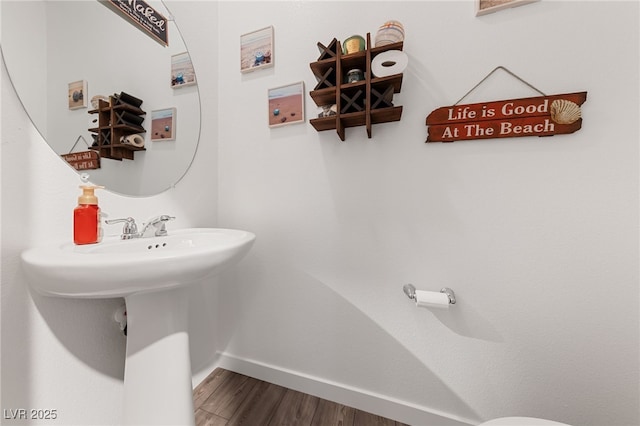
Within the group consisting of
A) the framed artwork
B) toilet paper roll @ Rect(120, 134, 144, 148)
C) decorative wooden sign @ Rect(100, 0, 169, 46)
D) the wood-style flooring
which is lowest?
the wood-style flooring

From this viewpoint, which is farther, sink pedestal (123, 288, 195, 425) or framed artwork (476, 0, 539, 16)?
framed artwork (476, 0, 539, 16)

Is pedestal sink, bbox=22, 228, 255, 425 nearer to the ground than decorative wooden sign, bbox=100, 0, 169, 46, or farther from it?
nearer to the ground

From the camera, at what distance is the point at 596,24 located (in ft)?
2.39

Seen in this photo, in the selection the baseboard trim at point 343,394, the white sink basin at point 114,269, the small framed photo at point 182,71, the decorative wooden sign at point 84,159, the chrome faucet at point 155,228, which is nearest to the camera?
the white sink basin at point 114,269

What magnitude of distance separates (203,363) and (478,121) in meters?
1.55

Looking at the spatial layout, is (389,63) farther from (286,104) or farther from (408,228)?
(408,228)

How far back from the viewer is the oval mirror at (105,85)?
619 millimetres

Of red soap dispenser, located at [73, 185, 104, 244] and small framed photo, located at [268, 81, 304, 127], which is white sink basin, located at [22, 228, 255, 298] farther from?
small framed photo, located at [268, 81, 304, 127]

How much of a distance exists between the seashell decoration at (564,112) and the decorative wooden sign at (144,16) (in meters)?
1.43

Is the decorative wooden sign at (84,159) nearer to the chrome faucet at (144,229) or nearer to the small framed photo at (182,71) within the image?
the chrome faucet at (144,229)

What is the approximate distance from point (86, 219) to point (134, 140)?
0.36m

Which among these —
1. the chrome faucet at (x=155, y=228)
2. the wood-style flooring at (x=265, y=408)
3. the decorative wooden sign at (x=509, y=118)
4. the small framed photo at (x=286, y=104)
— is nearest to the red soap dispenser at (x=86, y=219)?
the chrome faucet at (x=155, y=228)

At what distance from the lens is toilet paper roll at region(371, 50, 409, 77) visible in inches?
31.5

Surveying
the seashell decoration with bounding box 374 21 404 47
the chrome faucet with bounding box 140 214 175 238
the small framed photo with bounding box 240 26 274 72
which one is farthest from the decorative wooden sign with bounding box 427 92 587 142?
the chrome faucet with bounding box 140 214 175 238
